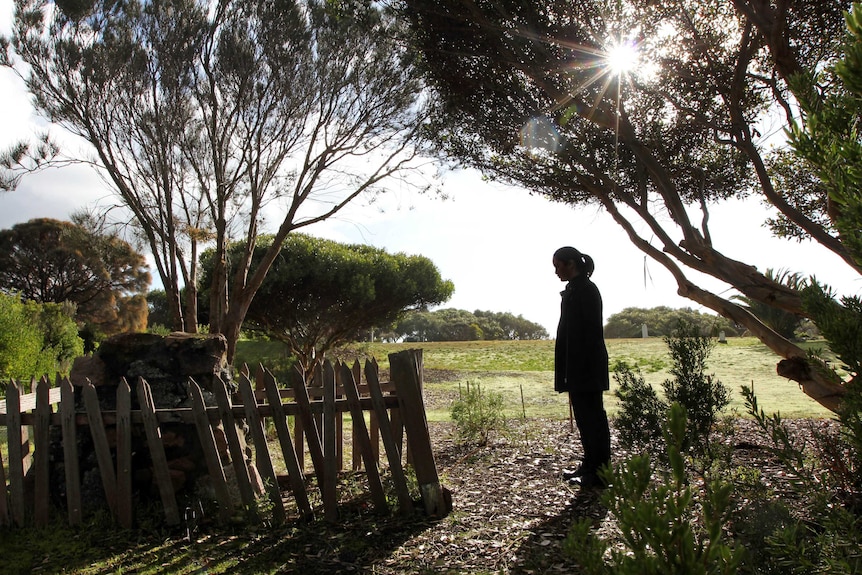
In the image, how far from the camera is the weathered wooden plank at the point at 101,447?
14.5 feet

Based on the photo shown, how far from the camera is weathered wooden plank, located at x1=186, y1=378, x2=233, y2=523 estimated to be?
438 cm

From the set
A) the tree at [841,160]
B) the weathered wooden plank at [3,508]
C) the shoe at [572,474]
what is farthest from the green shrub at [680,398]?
the weathered wooden plank at [3,508]

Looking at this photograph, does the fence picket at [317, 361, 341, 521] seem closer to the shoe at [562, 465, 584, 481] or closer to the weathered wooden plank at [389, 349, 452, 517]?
the weathered wooden plank at [389, 349, 452, 517]

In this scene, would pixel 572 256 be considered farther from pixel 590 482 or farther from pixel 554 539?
pixel 554 539

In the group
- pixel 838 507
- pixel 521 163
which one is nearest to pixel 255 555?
pixel 838 507

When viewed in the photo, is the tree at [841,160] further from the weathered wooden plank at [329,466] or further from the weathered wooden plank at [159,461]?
the weathered wooden plank at [159,461]

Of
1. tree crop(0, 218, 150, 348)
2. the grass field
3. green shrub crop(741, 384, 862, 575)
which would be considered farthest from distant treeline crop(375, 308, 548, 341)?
green shrub crop(741, 384, 862, 575)

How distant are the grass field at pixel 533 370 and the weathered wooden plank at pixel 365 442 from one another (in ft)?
22.5

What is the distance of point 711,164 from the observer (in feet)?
25.9

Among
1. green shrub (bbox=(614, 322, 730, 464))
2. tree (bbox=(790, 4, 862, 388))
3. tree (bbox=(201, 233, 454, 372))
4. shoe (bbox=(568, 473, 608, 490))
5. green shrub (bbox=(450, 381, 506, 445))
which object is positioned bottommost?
shoe (bbox=(568, 473, 608, 490))

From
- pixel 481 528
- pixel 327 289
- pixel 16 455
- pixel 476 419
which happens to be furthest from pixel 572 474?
pixel 327 289

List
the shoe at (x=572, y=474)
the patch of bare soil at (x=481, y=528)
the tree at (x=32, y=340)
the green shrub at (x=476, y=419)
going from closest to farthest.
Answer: the patch of bare soil at (x=481, y=528) < the shoe at (x=572, y=474) < the green shrub at (x=476, y=419) < the tree at (x=32, y=340)

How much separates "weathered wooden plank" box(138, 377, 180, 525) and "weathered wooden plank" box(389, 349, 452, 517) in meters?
1.86

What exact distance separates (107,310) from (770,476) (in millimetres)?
34072
